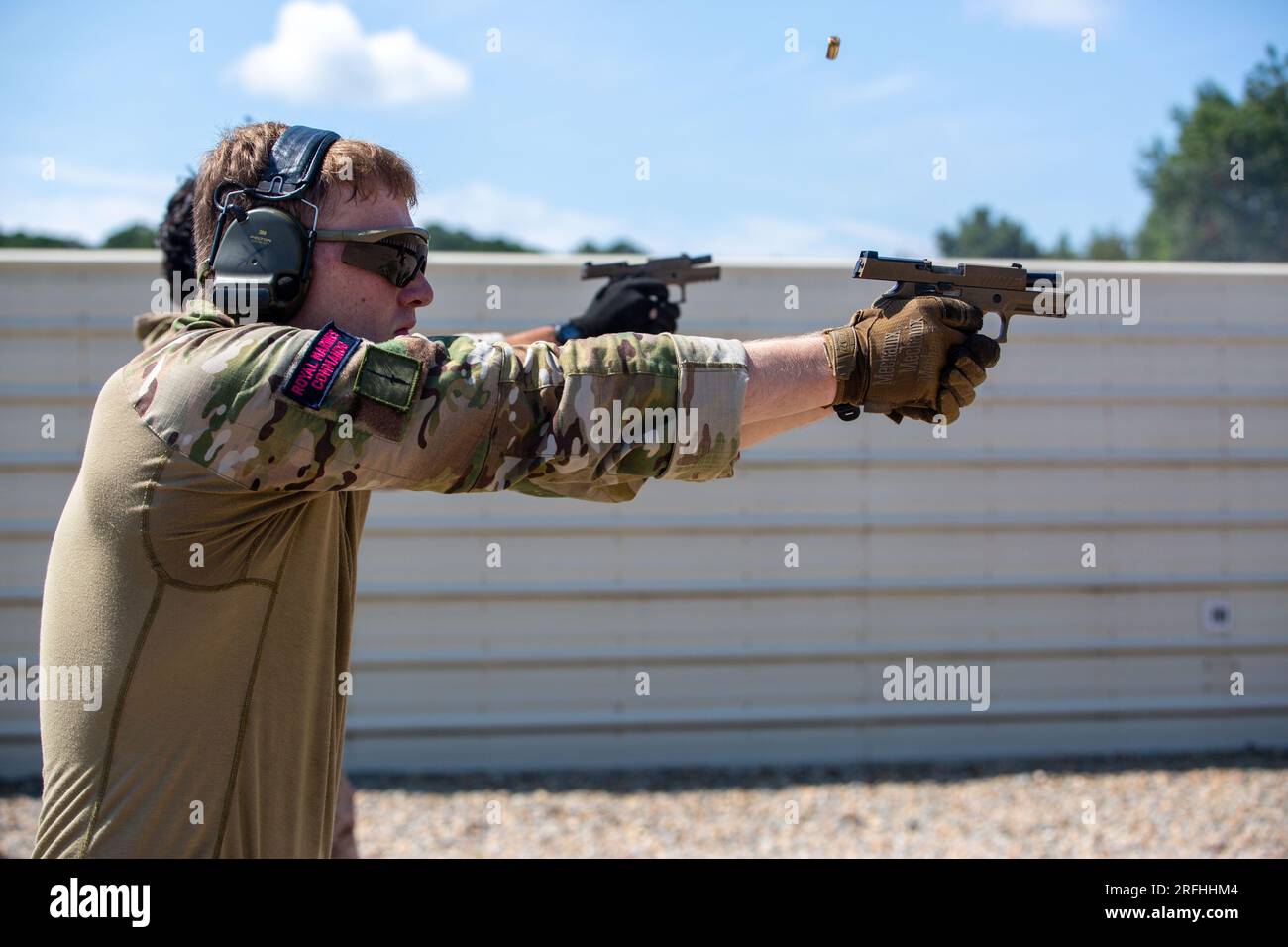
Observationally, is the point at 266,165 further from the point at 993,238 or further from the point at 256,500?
the point at 993,238

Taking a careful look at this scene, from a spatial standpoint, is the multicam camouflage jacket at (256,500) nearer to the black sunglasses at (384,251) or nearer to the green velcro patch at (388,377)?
the green velcro patch at (388,377)

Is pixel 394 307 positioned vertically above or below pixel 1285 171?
below

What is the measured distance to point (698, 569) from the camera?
5.91 m

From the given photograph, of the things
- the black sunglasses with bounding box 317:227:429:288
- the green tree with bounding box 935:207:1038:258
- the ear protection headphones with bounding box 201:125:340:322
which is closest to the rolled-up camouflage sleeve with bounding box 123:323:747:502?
the ear protection headphones with bounding box 201:125:340:322

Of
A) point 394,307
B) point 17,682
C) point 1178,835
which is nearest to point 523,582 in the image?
point 17,682

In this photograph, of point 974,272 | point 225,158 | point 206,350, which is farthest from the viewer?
point 974,272

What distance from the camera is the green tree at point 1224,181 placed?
32.1 m

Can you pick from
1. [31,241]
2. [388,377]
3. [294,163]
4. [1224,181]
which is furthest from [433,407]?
[1224,181]

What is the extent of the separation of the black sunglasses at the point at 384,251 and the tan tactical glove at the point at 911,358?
773 millimetres

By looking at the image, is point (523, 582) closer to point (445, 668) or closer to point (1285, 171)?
point (445, 668)

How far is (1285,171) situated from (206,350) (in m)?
36.8

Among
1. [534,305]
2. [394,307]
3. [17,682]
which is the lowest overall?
[17,682]

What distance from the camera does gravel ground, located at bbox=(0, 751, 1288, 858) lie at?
4.98 metres

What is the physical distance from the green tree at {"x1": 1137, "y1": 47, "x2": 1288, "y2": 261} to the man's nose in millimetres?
31368
